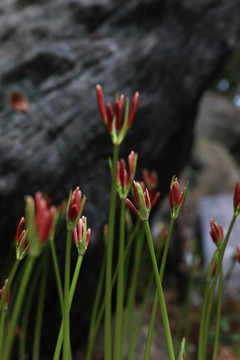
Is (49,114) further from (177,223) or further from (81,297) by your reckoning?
(177,223)

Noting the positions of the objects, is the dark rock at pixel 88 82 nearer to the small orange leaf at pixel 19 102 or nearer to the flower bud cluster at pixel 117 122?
the small orange leaf at pixel 19 102

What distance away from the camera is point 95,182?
144 cm

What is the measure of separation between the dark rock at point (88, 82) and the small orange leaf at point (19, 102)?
0.8 inches

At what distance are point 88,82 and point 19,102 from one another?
0.91ft

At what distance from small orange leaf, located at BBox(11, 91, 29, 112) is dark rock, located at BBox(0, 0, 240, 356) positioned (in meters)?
0.02

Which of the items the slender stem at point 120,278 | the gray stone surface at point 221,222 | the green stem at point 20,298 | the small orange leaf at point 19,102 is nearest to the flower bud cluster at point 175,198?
the slender stem at point 120,278

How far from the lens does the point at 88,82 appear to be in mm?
1428

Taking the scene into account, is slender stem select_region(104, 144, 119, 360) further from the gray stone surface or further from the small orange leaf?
the gray stone surface

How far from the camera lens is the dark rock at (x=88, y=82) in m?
1.29

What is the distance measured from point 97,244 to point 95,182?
24cm

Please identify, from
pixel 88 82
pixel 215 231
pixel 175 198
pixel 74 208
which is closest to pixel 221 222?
pixel 88 82

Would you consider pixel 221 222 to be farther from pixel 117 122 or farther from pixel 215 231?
pixel 117 122

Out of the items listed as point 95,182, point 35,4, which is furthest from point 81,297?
point 35,4

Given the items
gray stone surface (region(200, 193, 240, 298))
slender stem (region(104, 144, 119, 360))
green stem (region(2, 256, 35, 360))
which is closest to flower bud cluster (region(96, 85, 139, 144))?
slender stem (region(104, 144, 119, 360))
